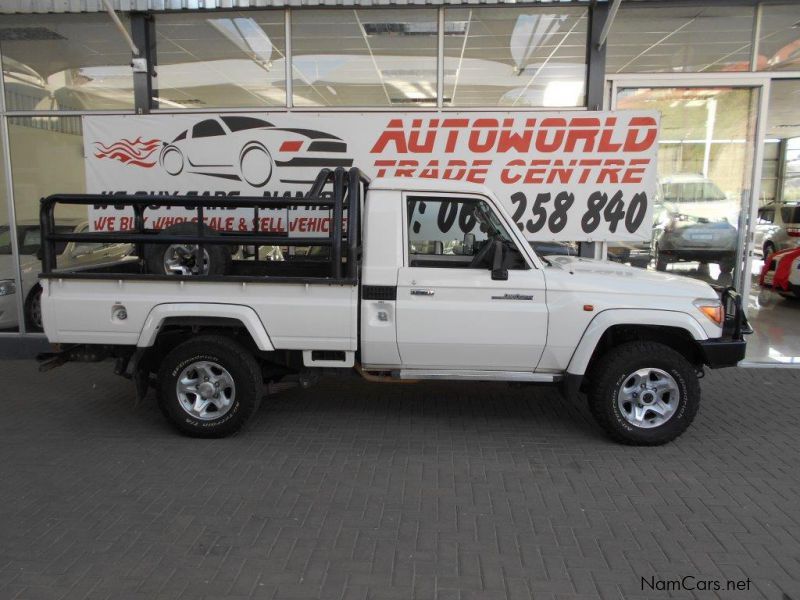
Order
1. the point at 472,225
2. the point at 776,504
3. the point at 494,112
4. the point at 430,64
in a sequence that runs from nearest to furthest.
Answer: the point at 776,504 < the point at 472,225 < the point at 494,112 < the point at 430,64

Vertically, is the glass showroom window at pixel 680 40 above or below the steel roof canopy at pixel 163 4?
below

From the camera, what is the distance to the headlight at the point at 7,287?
7.72 meters

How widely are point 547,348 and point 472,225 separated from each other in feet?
4.18

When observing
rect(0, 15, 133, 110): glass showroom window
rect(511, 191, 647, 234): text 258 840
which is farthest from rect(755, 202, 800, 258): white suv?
rect(0, 15, 133, 110): glass showroom window

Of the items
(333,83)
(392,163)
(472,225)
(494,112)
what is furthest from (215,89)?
(472,225)

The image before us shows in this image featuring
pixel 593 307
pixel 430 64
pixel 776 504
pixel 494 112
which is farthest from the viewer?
pixel 430 64

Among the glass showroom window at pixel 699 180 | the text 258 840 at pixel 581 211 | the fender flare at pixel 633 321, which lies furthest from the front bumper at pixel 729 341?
the glass showroom window at pixel 699 180

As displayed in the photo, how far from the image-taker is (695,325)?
14.7 feet

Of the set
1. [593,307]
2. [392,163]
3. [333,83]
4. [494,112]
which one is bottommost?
[593,307]

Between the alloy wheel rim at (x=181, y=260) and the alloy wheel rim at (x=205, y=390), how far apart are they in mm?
888

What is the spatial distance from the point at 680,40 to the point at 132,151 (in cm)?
678

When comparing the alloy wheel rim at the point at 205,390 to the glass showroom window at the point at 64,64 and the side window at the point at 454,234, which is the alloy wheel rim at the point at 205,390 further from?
the glass showroom window at the point at 64,64

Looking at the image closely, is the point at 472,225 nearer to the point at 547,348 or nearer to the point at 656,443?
the point at 547,348

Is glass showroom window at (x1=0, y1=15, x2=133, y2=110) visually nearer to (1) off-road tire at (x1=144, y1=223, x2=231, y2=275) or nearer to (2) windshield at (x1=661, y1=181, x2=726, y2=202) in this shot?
(1) off-road tire at (x1=144, y1=223, x2=231, y2=275)
